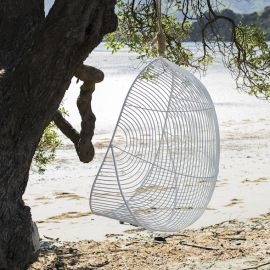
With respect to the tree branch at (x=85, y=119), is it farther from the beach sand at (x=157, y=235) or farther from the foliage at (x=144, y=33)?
the foliage at (x=144, y=33)

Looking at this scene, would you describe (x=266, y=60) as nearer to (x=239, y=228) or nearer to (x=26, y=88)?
(x=239, y=228)

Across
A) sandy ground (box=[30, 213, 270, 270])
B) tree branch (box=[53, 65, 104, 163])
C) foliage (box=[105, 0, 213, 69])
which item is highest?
foliage (box=[105, 0, 213, 69])

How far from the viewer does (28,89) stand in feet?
12.8

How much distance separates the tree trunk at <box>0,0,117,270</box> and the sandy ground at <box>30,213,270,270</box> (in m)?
2.48

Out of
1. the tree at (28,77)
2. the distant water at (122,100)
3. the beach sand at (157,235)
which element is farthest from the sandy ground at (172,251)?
the distant water at (122,100)

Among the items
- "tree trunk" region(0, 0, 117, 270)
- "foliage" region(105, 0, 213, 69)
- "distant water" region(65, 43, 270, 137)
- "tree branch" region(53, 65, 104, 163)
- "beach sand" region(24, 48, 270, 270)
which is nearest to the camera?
"tree trunk" region(0, 0, 117, 270)

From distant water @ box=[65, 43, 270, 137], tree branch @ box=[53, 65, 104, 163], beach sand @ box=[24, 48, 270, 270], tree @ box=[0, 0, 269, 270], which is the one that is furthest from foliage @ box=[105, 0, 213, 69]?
distant water @ box=[65, 43, 270, 137]

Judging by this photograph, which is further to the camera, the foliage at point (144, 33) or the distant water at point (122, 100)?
the distant water at point (122, 100)

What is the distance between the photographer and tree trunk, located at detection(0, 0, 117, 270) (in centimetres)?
383

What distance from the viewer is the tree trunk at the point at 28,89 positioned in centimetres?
383

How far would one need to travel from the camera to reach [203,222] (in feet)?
27.1

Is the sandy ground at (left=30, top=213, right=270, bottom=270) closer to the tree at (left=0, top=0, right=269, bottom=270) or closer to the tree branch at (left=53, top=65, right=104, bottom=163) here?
the tree branch at (left=53, top=65, right=104, bottom=163)

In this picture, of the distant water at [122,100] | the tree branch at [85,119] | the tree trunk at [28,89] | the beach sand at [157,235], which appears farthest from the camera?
the distant water at [122,100]

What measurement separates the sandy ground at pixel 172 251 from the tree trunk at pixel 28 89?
248cm
